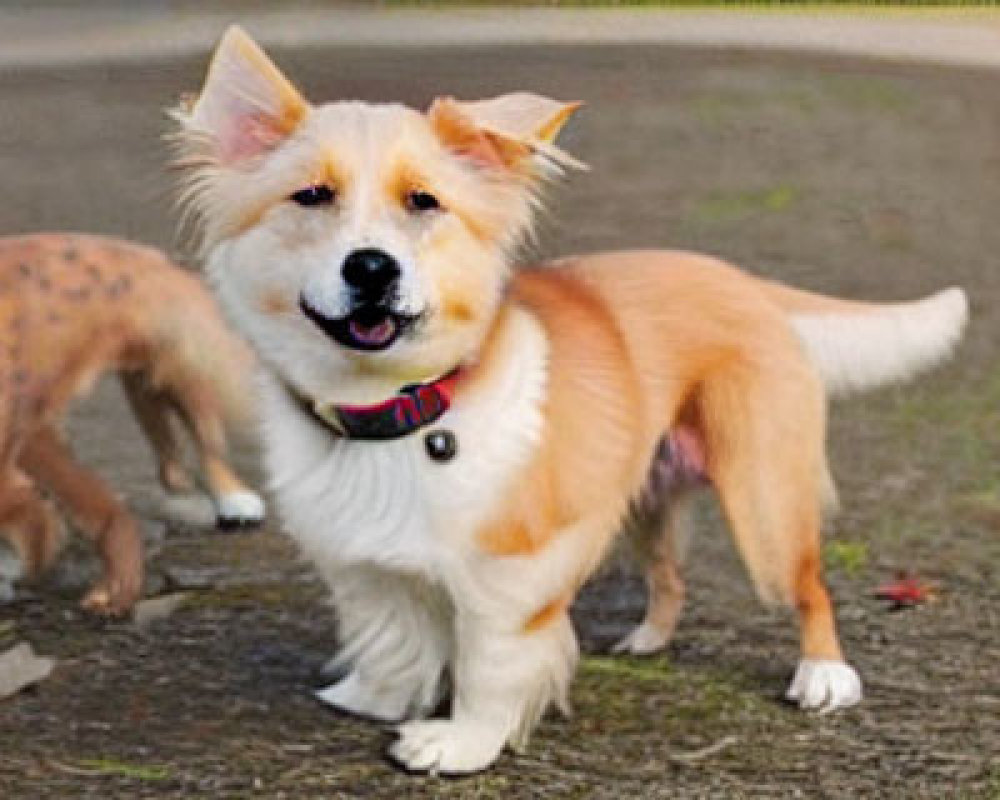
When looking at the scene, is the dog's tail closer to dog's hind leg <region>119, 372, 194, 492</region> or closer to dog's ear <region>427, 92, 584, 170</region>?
dog's ear <region>427, 92, 584, 170</region>

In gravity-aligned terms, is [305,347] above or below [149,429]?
above

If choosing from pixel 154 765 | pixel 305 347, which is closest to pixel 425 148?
pixel 305 347

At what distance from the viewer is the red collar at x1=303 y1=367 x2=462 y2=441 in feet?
10.5

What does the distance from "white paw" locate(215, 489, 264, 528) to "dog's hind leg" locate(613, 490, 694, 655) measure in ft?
3.92

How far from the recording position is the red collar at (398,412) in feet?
10.5

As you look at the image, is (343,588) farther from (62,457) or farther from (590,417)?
(62,457)

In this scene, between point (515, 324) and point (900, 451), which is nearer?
point (515, 324)

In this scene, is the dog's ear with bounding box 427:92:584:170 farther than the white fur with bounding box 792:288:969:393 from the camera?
No

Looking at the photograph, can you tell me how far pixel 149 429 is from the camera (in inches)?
193

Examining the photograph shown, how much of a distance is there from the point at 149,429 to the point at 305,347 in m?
1.84

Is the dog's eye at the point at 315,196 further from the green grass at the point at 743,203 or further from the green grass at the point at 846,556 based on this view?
the green grass at the point at 743,203

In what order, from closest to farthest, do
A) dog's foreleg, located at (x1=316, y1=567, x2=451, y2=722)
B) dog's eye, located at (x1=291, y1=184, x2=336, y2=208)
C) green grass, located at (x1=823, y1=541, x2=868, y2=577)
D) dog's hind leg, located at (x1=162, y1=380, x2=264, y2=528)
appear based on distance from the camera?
dog's eye, located at (x1=291, y1=184, x2=336, y2=208) < dog's foreleg, located at (x1=316, y1=567, x2=451, y2=722) < green grass, located at (x1=823, y1=541, x2=868, y2=577) < dog's hind leg, located at (x1=162, y1=380, x2=264, y2=528)

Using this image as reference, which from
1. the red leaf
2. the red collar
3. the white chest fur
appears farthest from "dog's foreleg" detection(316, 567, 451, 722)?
the red leaf

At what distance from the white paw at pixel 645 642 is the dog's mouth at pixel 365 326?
3.77 ft
